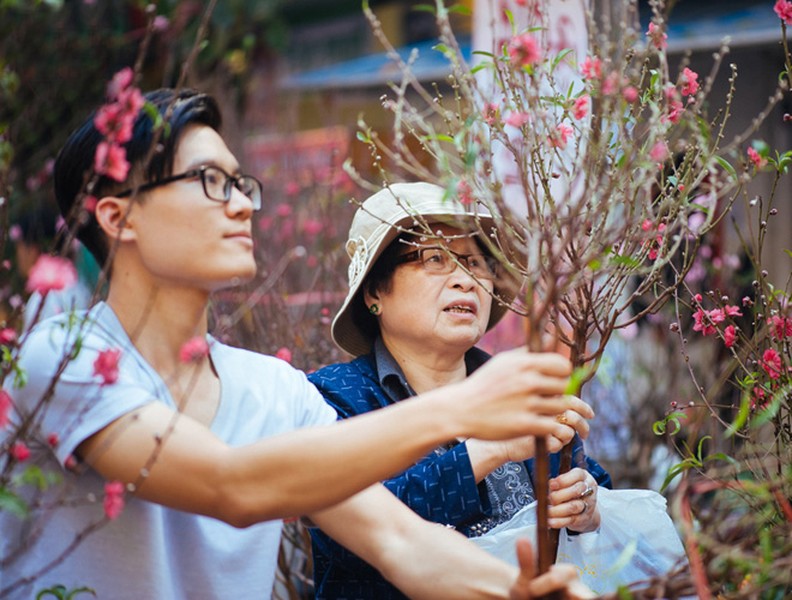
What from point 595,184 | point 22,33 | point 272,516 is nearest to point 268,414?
point 272,516

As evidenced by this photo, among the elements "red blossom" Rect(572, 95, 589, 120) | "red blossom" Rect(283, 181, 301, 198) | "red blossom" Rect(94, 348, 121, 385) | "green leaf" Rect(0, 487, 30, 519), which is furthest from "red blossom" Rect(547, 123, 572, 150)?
"red blossom" Rect(283, 181, 301, 198)

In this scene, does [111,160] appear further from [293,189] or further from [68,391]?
[293,189]

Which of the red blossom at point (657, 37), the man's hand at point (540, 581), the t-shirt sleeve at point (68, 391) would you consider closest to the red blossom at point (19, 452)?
the t-shirt sleeve at point (68, 391)

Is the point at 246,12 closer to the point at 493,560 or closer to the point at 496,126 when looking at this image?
the point at 496,126

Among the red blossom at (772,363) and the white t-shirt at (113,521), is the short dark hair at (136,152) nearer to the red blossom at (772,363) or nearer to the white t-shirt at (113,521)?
the white t-shirt at (113,521)

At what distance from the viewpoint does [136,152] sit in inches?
80.4

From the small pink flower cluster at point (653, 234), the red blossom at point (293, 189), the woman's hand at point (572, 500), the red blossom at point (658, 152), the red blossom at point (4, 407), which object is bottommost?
the red blossom at point (293, 189)

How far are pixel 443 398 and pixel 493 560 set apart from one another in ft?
1.17

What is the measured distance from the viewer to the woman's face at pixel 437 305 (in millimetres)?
2738

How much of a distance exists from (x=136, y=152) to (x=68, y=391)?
462mm

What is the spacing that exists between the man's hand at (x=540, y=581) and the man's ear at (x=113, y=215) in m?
0.92

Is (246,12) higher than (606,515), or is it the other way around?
(606,515)

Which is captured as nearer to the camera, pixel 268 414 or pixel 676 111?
pixel 268 414

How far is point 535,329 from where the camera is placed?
167 cm
